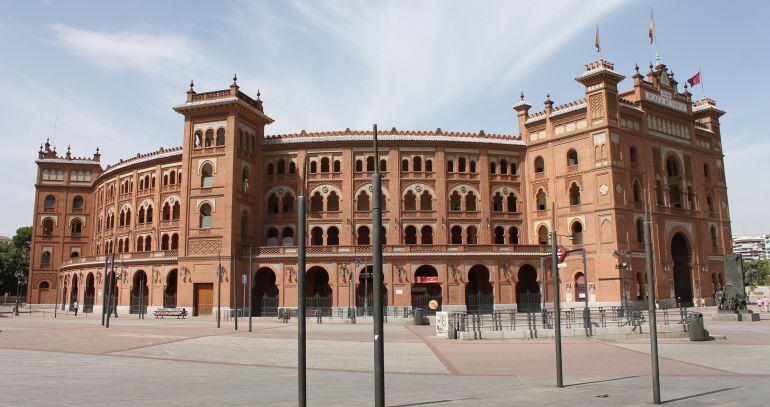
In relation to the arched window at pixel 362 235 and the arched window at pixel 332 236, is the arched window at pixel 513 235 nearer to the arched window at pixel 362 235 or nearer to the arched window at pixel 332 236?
the arched window at pixel 362 235

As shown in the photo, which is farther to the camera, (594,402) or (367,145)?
(367,145)

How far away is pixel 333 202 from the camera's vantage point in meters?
56.2

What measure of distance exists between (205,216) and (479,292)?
26039mm

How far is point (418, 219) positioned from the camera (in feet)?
181

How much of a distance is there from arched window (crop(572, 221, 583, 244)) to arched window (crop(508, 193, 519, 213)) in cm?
606

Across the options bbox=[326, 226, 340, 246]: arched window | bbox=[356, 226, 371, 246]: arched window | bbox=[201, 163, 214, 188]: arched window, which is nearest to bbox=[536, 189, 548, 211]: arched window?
bbox=[356, 226, 371, 246]: arched window

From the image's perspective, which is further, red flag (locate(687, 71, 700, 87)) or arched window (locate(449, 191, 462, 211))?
red flag (locate(687, 71, 700, 87))

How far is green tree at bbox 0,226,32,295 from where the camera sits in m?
89.0

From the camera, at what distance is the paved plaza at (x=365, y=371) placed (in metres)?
11.3

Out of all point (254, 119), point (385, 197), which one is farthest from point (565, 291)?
point (254, 119)

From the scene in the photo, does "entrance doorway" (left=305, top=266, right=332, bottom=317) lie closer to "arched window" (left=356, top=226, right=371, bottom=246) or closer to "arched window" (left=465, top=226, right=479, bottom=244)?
"arched window" (left=356, top=226, right=371, bottom=246)

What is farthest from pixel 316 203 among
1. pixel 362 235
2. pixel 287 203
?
pixel 362 235

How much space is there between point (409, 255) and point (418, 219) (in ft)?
16.3

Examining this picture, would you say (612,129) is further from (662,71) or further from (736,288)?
(736,288)
